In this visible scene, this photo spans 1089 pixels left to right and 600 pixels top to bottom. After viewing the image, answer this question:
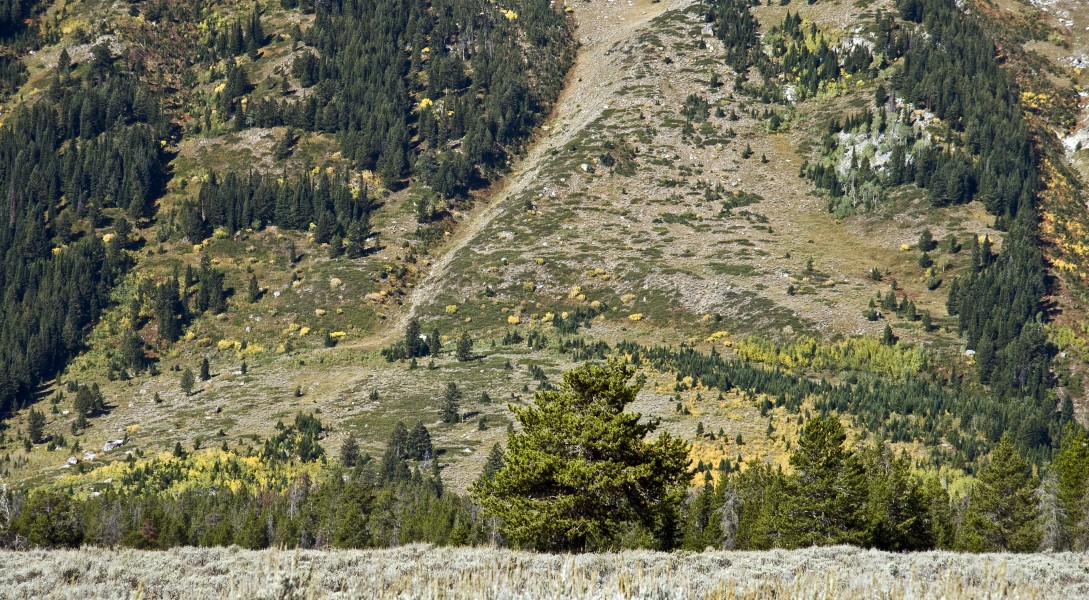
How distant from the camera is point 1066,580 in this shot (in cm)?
2169

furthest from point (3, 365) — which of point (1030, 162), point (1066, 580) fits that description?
point (1030, 162)

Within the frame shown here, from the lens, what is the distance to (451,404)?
113 m

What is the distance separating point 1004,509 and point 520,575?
54.2m

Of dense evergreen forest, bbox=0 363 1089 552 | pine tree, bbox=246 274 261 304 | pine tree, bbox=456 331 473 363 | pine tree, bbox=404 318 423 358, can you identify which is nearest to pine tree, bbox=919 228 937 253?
pine tree, bbox=456 331 473 363

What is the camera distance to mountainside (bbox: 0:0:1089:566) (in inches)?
3282

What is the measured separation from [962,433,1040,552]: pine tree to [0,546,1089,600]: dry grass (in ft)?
124

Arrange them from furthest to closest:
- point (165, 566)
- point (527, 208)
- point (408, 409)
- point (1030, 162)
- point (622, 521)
Result: 1. point (527, 208)
2. point (1030, 162)
3. point (408, 409)
4. point (622, 521)
5. point (165, 566)

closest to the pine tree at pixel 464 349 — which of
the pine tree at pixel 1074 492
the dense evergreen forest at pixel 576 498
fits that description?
the dense evergreen forest at pixel 576 498

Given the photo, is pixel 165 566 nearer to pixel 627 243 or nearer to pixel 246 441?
pixel 246 441

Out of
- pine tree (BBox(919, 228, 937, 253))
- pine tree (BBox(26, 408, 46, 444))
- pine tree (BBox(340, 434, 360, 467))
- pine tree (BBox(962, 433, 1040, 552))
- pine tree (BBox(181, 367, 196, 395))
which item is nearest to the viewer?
pine tree (BBox(962, 433, 1040, 552))

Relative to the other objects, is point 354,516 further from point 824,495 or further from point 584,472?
point 584,472

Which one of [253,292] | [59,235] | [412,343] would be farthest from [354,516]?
[59,235]

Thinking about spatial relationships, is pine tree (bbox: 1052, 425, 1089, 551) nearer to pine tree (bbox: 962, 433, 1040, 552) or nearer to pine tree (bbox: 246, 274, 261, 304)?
pine tree (bbox: 962, 433, 1040, 552)

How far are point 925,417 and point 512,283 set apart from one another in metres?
75.1
